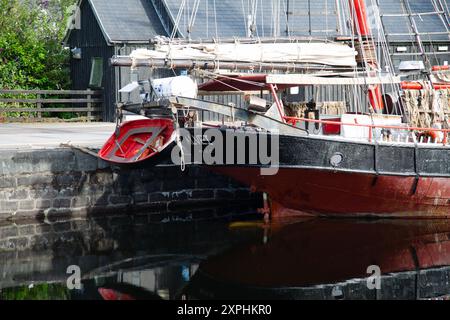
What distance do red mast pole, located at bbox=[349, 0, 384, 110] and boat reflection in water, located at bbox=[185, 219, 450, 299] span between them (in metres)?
2.78

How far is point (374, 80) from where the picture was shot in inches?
780

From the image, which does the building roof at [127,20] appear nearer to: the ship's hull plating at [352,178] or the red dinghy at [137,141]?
the red dinghy at [137,141]

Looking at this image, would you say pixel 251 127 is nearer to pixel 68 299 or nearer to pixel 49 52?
pixel 68 299

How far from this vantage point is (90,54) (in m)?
33.2

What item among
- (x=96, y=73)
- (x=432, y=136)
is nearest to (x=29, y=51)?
(x=96, y=73)

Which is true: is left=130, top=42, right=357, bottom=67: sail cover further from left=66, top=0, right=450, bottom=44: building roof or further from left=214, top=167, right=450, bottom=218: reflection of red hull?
left=66, top=0, right=450, bottom=44: building roof

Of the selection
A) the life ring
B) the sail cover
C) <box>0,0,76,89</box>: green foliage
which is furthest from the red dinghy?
<box>0,0,76,89</box>: green foliage

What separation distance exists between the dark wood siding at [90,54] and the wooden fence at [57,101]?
373mm

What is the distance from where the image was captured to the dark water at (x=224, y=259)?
1520 cm

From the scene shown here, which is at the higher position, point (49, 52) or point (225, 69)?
point (49, 52)

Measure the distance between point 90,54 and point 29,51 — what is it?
2.34m

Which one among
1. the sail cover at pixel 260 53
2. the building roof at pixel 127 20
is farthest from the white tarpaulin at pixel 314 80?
the building roof at pixel 127 20
